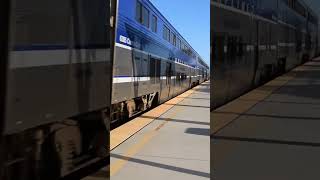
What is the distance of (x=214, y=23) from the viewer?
139cm

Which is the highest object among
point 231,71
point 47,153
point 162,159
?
point 231,71

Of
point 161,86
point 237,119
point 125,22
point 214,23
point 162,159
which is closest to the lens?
point 214,23

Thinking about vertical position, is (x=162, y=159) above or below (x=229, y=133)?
below

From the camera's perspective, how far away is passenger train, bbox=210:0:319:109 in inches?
55.9

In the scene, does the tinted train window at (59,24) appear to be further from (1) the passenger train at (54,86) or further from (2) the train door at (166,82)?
(2) the train door at (166,82)

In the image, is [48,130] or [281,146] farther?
[48,130]

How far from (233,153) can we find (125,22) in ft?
12.6

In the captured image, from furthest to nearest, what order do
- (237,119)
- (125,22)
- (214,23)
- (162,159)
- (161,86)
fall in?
1. (161,86)
2. (125,22)
3. (162,159)
4. (237,119)
5. (214,23)

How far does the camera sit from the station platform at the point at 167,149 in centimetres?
281

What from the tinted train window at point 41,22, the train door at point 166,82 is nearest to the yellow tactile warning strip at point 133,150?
the tinted train window at point 41,22

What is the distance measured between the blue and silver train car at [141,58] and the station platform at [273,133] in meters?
1.91

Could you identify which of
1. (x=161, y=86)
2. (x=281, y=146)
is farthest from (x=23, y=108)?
(x=161, y=86)

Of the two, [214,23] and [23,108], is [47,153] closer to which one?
[23,108]

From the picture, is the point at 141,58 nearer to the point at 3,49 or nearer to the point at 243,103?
the point at 243,103
